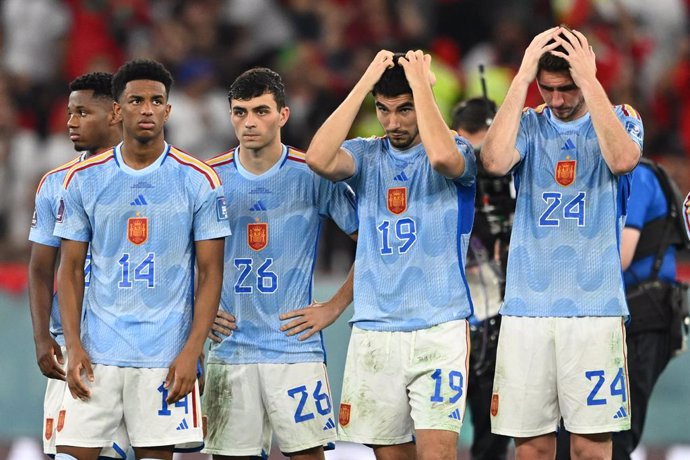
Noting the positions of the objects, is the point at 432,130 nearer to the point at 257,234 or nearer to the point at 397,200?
the point at 397,200

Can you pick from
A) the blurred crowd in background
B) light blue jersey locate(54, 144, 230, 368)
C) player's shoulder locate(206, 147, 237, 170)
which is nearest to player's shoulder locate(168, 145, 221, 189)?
light blue jersey locate(54, 144, 230, 368)

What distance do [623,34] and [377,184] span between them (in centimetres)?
649

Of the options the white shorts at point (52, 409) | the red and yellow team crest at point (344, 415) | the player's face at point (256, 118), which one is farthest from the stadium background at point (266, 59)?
the red and yellow team crest at point (344, 415)

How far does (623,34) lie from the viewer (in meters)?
12.7

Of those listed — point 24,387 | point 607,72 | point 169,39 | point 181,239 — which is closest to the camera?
point 181,239

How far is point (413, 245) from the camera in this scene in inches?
264

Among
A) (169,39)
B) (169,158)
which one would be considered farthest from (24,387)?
(169,158)

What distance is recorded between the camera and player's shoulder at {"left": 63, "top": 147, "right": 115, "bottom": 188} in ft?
21.7

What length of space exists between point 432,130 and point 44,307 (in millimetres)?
2151

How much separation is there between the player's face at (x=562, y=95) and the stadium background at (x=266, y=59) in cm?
456

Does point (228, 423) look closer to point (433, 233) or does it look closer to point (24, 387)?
point (433, 233)

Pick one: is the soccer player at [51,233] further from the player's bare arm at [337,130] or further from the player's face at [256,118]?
the player's bare arm at [337,130]

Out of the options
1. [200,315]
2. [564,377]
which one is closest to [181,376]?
[200,315]

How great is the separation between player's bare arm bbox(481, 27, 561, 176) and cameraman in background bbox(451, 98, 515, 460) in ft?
4.91
